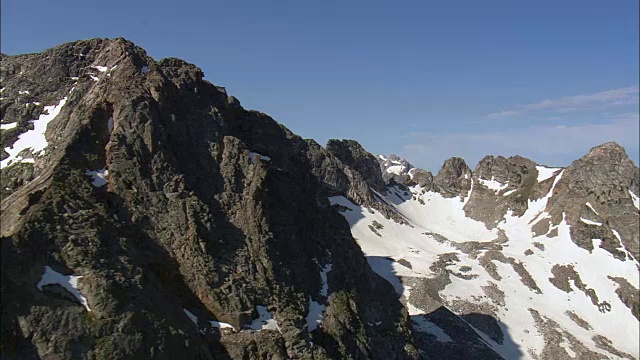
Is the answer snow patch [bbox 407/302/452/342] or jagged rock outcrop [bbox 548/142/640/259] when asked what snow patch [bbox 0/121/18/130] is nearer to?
snow patch [bbox 407/302/452/342]

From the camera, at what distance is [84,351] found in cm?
2453

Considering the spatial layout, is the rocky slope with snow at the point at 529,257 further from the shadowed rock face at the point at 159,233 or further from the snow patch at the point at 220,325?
the snow patch at the point at 220,325

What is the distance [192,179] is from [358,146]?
403ft

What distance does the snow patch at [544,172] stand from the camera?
144 meters

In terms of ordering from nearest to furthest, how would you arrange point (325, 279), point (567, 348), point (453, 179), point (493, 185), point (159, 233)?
point (159, 233), point (325, 279), point (567, 348), point (493, 185), point (453, 179)

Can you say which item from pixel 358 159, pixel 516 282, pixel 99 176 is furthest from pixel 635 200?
pixel 99 176

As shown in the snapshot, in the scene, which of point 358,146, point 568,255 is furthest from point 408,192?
point 568,255

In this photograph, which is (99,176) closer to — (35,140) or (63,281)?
(35,140)

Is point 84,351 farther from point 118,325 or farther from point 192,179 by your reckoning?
point 192,179

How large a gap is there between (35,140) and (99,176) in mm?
7593

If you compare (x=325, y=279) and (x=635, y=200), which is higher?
(x=635, y=200)

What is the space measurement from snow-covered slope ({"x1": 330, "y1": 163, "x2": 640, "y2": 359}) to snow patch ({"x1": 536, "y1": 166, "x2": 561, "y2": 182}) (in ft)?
30.7

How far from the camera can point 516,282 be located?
91.9m

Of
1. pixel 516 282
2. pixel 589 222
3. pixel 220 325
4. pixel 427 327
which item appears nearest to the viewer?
pixel 220 325
